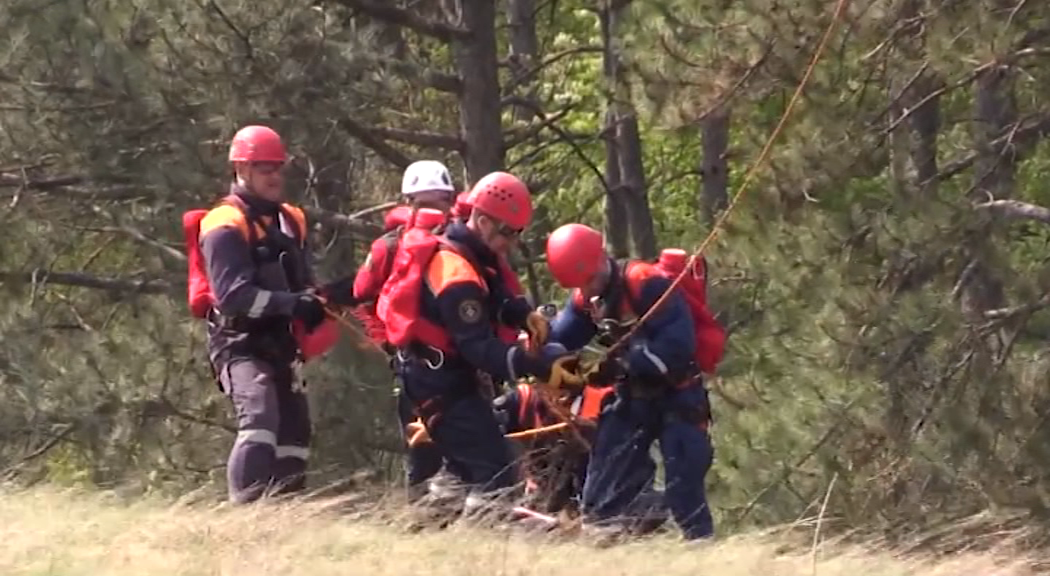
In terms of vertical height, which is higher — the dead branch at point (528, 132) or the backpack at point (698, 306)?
the dead branch at point (528, 132)

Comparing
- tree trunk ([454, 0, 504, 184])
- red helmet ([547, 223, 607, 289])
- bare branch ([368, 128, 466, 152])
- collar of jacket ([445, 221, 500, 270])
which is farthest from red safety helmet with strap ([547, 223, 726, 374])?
tree trunk ([454, 0, 504, 184])

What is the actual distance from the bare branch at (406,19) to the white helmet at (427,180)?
5777 millimetres

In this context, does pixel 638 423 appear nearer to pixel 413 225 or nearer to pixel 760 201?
pixel 413 225

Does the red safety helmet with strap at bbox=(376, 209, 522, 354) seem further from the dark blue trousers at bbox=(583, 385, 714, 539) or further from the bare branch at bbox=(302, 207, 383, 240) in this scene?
Result: the bare branch at bbox=(302, 207, 383, 240)

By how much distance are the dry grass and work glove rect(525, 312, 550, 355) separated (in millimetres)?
1074

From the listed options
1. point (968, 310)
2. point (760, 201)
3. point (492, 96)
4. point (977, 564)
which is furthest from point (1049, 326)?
point (977, 564)

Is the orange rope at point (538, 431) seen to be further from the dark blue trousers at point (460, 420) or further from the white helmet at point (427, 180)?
the white helmet at point (427, 180)

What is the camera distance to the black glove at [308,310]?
848 centimetres

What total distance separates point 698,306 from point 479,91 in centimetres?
725

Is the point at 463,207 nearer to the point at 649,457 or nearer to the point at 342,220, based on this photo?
the point at 649,457

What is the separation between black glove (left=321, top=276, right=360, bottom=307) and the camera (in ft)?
30.4

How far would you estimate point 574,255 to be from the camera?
8.56 metres

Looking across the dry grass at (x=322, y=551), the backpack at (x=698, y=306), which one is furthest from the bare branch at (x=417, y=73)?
the dry grass at (x=322, y=551)

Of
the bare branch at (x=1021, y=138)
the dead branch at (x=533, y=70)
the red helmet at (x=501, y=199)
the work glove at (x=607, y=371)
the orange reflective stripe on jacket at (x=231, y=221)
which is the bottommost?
the work glove at (x=607, y=371)
